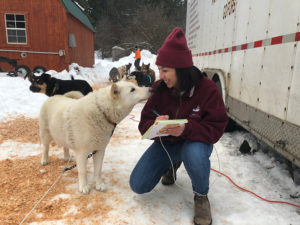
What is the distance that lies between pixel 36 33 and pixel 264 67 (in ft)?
38.5

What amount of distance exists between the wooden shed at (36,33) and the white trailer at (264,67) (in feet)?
30.5

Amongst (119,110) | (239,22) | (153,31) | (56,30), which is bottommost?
(119,110)

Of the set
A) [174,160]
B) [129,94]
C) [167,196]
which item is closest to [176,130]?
[174,160]

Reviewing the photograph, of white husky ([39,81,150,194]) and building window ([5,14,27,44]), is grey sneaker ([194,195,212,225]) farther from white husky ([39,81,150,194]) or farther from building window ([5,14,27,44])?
building window ([5,14,27,44])

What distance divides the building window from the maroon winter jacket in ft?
38.6

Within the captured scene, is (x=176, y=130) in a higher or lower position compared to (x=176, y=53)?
lower

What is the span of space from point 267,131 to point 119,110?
1.68 m

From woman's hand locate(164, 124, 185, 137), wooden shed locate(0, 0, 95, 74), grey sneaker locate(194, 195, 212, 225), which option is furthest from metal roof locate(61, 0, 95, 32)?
grey sneaker locate(194, 195, 212, 225)

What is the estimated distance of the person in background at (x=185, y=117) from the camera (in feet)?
6.57

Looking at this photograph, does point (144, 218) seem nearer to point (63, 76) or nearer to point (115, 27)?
point (63, 76)

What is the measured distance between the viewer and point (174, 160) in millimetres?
2318

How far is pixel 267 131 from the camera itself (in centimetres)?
252

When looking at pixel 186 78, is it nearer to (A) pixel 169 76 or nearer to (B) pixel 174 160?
(A) pixel 169 76

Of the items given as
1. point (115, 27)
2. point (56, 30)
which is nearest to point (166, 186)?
point (56, 30)
